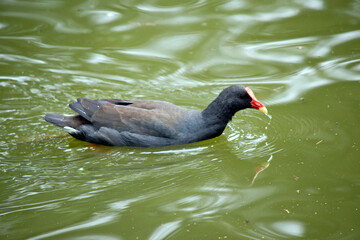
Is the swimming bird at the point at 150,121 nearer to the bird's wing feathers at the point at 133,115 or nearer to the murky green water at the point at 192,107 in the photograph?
the bird's wing feathers at the point at 133,115

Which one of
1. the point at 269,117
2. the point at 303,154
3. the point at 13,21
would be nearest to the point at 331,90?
the point at 269,117

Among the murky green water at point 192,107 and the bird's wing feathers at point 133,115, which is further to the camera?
the bird's wing feathers at point 133,115

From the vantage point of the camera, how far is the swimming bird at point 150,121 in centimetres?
567

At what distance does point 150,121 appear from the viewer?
5.68 meters

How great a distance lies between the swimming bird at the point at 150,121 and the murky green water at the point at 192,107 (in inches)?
5.9

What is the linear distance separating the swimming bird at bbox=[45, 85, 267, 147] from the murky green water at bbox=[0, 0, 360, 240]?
151 mm

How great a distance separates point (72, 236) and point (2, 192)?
111 cm

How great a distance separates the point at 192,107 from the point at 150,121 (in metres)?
1.06

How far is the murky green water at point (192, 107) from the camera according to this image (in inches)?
167

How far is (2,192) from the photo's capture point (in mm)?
4637

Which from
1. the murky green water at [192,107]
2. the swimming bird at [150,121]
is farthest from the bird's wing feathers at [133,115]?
the murky green water at [192,107]

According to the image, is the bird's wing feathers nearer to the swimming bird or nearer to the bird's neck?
the swimming bird

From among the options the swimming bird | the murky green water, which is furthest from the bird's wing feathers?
the murky green water

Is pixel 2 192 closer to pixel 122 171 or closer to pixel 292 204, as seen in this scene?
pixel 122 171
